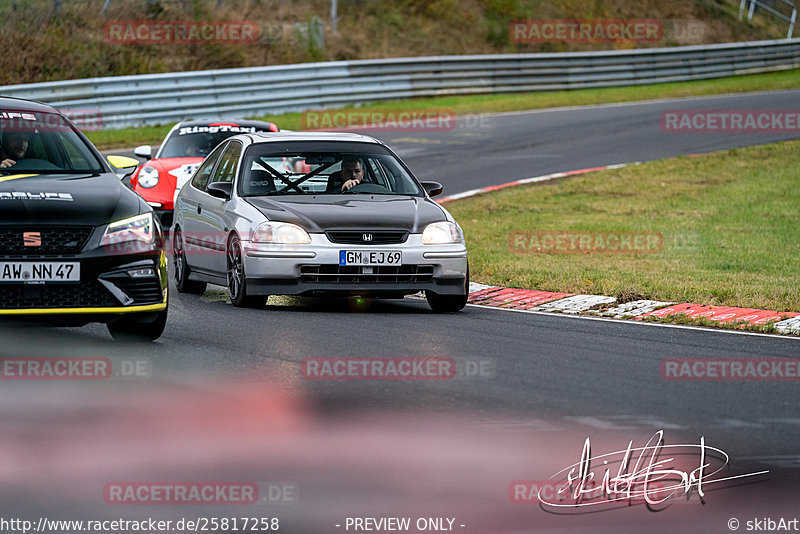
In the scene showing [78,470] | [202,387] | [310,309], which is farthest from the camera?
[310,309]

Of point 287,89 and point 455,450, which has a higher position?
point 455,450

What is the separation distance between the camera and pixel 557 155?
80.2 ft

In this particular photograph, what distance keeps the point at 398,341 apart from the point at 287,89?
20852 mm

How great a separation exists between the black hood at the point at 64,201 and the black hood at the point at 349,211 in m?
2.04

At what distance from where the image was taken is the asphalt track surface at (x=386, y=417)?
5.29 meters

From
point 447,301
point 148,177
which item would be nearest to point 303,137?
point 447,301

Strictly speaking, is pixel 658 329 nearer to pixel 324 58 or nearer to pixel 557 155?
pixel 557 155

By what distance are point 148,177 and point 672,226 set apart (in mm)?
6815

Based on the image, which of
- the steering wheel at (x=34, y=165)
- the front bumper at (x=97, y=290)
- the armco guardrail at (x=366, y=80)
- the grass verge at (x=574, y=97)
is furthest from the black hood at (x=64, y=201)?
the grass verge at (x=574, y=97)

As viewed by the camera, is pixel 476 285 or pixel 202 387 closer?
pixel 202 387

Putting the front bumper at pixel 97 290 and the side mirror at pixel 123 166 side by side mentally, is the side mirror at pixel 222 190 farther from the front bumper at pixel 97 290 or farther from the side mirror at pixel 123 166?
the front bumper at pixel 97 290

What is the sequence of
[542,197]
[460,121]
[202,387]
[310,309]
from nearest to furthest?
[202,387]
[310,309]
[542,197]
[460,121]

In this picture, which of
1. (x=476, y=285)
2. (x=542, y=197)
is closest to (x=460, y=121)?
(x=542, y=197)

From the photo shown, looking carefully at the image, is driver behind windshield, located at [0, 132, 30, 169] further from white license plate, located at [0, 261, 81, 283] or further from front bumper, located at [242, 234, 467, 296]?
front bumper, located at [242, 234, 467, 296]
